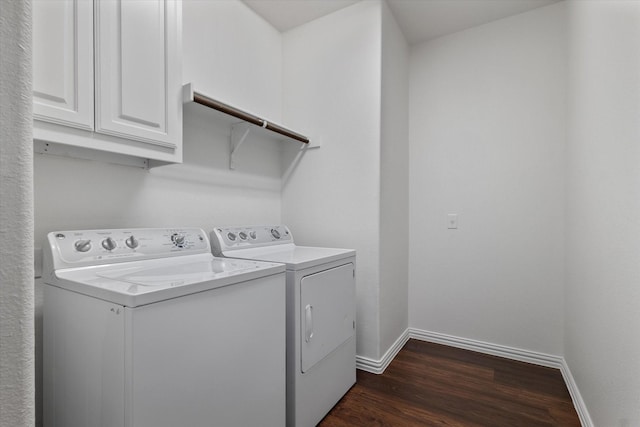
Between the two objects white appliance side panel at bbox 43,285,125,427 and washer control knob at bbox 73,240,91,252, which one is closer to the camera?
white appliance side panel at bbox 43,285,125,427

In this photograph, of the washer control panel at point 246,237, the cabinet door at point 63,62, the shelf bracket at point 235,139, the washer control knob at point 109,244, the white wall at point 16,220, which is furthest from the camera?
the shelf bracket at point 235,139

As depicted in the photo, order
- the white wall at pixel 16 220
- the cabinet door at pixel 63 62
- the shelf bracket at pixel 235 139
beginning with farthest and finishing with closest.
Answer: the shelf bracket at pixel 235 139 → the cabinet door at pixel 63 62 → the white wall at pixel 16 220

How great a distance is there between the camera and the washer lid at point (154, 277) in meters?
0.94

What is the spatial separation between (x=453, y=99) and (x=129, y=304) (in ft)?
8.86

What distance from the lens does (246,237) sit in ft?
6.45

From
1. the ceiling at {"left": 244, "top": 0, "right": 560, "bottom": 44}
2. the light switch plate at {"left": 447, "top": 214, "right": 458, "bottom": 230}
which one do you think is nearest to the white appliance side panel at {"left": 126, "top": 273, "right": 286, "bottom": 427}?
the light switch plate at {"left": 447, "top": 214, "right": 458, "bottom": 230}

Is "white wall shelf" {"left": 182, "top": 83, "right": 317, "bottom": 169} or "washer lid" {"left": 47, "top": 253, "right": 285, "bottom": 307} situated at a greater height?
"white wall shelf" {"left": 182, "top": 83, "right": 317, "bottom": 169}

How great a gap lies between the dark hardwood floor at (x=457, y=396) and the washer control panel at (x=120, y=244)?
1167 millimetres

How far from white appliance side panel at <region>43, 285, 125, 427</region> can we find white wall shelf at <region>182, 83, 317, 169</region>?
0.99 m

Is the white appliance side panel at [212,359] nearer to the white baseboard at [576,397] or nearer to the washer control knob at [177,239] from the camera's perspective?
the washer control knob at [177,239]

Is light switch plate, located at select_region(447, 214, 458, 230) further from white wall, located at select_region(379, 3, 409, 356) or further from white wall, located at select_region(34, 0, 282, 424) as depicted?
white wall, located at select_region(34, 0, 282, 424)

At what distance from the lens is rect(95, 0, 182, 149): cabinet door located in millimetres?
1196

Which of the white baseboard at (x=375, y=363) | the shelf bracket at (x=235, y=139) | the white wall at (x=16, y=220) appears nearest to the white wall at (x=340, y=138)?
the white baseboard at (x=375, y=363)

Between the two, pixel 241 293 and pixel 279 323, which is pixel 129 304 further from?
pixel 279 323
